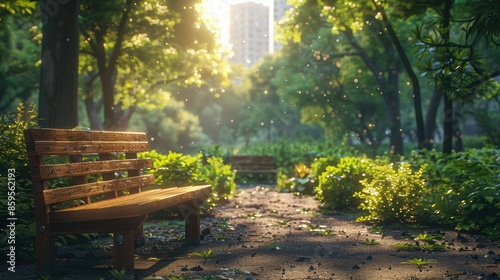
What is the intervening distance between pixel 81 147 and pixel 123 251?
4.02ft

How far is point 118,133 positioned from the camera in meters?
7.47

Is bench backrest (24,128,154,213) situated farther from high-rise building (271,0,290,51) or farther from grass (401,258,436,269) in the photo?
high-rise building (271,0,290,51)

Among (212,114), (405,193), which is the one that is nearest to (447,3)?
(405,193)

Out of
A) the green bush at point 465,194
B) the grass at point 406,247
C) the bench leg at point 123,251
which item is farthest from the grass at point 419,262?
the bench leg at point 123,251

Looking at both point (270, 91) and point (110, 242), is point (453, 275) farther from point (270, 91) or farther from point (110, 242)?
point (270, 91)

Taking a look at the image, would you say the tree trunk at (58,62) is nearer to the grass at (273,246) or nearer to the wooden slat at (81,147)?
the wooden slat at (81,147)

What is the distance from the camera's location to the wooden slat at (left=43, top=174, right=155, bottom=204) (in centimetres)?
561

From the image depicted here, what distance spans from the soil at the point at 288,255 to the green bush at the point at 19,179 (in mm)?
391

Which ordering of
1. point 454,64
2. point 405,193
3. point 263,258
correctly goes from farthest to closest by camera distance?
1. point 454,64
2. point 405,193
3. point 263,258

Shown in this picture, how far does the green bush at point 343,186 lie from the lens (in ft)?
39.8

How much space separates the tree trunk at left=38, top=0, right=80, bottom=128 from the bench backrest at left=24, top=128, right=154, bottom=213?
2.77 metres

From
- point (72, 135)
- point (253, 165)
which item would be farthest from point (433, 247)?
point (253, 165)

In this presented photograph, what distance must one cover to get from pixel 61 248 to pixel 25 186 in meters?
0.79

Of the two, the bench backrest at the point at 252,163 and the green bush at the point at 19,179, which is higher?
the green bush at the point at 19,179
